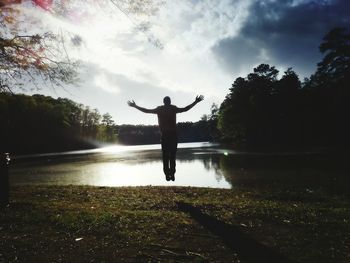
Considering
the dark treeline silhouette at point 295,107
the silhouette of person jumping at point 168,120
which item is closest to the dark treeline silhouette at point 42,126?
the dark treeline silhouette at point 295,107

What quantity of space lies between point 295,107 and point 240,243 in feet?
234

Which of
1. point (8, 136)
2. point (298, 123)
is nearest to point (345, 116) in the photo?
point (298, 123)

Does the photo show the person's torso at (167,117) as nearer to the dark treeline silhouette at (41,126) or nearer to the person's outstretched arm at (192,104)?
the person's outstretched arm at (192,104)

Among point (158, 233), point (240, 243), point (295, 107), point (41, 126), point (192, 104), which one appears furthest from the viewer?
point (41, 126)

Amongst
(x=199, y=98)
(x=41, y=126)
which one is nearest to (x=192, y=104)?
(x=199, y=98)

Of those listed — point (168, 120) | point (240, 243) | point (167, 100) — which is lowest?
point (240, 243)

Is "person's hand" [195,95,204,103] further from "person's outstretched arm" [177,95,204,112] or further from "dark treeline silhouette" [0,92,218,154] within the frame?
"dark treeline silhouette" [0,92,218,154]

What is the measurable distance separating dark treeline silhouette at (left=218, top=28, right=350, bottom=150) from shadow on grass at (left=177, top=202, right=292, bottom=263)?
174 ft

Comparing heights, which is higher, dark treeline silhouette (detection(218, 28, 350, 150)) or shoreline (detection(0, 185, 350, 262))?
dark treeline silhouette (detection(218, 28, 350, 150))

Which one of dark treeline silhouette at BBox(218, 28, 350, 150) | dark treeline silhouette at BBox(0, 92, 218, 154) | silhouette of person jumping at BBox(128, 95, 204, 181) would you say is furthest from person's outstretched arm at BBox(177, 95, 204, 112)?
dark treeline silhouette at BBox(0, 92, 218, 154)

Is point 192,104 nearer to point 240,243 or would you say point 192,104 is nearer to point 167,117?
point 167,117

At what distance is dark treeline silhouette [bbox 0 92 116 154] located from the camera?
94562mm

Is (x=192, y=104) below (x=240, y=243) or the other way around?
the other way around

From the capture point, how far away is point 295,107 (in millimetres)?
72000
